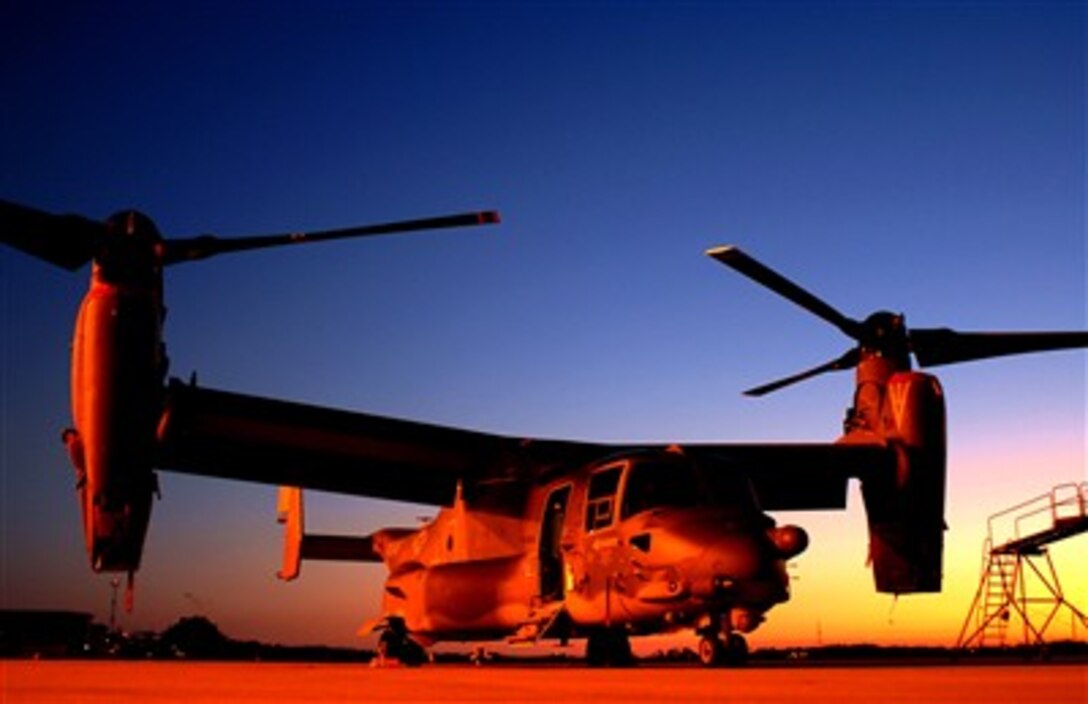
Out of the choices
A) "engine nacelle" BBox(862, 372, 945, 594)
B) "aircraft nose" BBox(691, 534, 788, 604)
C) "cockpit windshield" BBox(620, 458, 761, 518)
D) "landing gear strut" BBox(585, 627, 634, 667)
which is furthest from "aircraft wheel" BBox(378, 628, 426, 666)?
"engine nacelle" BBox(862, 372, 945, 594)

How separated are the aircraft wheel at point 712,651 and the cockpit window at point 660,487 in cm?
185

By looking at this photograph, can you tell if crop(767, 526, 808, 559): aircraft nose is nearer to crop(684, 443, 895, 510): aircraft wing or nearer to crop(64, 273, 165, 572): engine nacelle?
crop(684, 443, 895, 510): aircraft wing

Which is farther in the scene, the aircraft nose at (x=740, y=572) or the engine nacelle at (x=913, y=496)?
the engine nacelle at (x=913, y=496)

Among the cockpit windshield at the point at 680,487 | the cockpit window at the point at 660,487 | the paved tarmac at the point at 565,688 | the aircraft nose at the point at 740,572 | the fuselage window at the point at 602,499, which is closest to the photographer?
the paved tarmac at the point at 565,688

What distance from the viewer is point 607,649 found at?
15.0 m

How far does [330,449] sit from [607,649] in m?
5.55

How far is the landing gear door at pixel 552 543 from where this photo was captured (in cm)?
1602

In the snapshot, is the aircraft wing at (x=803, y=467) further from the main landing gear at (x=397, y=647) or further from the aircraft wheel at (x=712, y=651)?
the main landing gear at (x=397, y=647)

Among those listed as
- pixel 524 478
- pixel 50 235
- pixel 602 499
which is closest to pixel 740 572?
pixel 602 499

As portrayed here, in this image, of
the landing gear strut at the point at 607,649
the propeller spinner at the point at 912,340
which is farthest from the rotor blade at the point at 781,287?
the landing gear strut at the point at 607,649

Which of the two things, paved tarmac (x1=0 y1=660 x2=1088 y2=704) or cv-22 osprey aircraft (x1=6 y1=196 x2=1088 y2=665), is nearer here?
paved tarmac (x1=0 y1=660 x2=1088 y2=704)

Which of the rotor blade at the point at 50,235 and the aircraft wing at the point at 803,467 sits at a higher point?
the rotor blade at the point at 50,235

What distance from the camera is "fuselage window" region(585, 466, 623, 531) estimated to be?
14.9 m

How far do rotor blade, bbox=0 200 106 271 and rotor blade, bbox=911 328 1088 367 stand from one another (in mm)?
12998
